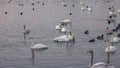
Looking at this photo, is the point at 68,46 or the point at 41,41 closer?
the point at 68,46

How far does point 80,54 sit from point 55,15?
2220cm

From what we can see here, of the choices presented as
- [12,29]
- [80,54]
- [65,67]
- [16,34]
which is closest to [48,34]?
[16,34]

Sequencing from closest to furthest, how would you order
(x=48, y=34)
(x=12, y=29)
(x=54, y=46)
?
1. (x=54, y=46)
2. (x=48, y=34)
3. (x=12, y=29)

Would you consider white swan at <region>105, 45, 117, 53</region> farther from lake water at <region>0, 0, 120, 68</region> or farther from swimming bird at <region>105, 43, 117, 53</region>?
lake water at <region>0, 0, 120, 68</region>

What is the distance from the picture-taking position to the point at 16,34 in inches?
1310

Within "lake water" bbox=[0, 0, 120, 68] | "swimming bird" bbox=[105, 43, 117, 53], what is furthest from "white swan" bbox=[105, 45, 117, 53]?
"lake water" bbox=[0, 0, 120, 68]

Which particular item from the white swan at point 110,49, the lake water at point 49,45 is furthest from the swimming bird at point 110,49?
the lake water at point 49,45

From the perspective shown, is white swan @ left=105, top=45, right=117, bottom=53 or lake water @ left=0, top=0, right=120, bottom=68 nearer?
lake water @ left=0, top=0, right=120, bottom=68

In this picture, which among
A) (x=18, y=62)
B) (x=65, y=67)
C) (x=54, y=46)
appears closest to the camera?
(x=65, y=67)

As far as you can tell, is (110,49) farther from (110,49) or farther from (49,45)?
(49,45)

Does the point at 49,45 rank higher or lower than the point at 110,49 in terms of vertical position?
lower

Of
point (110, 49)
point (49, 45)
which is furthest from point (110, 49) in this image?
point (49, 45)

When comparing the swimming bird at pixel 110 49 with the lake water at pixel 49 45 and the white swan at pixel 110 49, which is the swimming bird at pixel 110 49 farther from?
the lake water at pixel 49 45

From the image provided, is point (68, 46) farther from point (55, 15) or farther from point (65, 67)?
point (55, 15)
